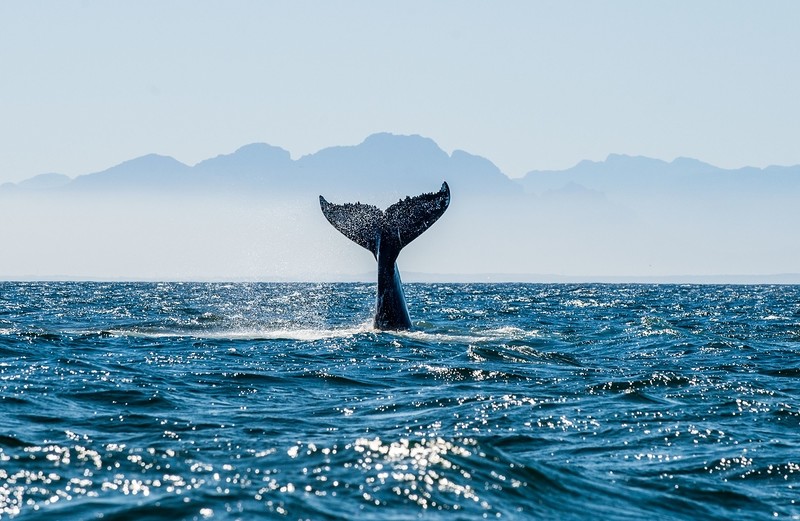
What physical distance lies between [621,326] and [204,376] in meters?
16.1

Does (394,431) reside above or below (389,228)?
below

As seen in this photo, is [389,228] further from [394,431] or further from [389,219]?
[394,431]

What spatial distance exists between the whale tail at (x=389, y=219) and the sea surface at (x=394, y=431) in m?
2.35

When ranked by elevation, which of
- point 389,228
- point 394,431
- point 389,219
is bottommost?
point 394,431

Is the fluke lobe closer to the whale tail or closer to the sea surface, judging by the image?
the whale tail

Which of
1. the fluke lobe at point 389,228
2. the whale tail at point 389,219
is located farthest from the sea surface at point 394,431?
the whale tail at point 389,219

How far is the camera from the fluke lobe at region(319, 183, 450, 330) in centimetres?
2055

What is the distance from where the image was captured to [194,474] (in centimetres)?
790

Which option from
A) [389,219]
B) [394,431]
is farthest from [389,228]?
[394,431]

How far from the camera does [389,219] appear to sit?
21188mm

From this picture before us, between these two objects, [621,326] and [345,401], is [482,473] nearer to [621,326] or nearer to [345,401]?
[345,401]

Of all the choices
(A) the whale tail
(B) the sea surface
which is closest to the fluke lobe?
(A) the whale tail

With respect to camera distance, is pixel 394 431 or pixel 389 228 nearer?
pixel 394 431

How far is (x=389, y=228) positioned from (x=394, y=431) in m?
11.3
